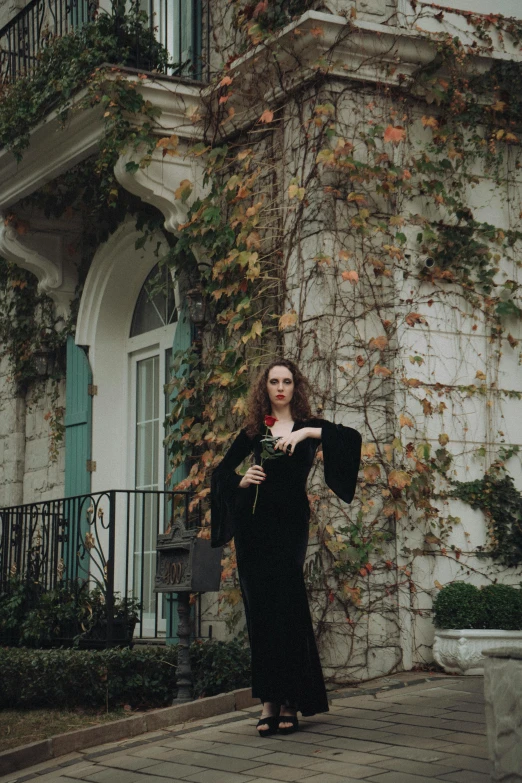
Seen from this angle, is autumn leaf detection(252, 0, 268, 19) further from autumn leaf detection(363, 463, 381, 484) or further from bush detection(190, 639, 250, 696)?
bush detection(190, 639, 250, 696)

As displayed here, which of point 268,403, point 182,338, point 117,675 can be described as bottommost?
point 117,675

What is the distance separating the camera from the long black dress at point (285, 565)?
5.14m

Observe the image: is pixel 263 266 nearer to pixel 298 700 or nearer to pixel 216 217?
pixel 216 217

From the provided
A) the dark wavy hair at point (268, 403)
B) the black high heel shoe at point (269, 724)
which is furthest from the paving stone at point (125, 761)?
the dark wavy hair at point (268, 403)

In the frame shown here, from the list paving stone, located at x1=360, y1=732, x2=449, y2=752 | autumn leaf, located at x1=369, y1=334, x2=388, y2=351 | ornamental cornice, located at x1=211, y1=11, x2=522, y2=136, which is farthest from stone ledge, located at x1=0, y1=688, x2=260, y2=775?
ornamental cornice, located at x1=211, y1=11, x2=522, y2=136

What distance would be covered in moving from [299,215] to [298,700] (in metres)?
3.13

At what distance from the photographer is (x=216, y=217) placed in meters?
7.43

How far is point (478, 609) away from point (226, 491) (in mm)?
1956

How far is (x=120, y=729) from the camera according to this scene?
19.0ft

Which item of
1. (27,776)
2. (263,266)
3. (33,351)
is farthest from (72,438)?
(27,776)

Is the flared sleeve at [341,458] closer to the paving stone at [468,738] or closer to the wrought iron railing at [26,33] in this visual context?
the paving stone at [468,738]

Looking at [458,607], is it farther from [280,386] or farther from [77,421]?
[77,421]

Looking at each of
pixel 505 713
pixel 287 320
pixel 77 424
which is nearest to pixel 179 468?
pixel 287 320

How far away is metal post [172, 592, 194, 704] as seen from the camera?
620cm
